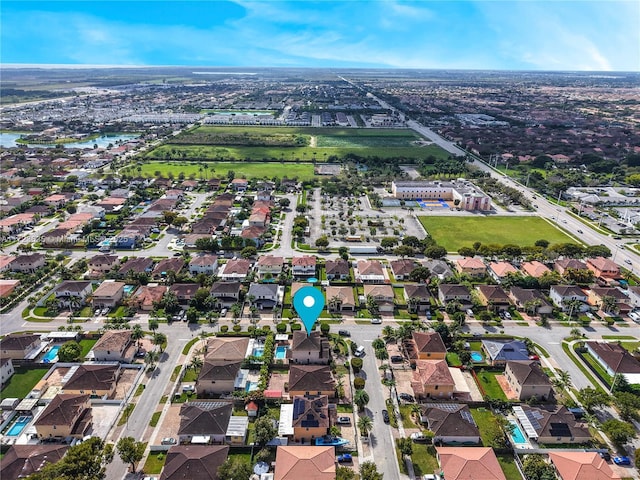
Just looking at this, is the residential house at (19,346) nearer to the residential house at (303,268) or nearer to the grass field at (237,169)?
the residential house at (303,268)

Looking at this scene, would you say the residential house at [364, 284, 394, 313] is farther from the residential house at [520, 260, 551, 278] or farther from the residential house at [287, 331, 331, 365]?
the residential house at [520, 260, 551, 278]

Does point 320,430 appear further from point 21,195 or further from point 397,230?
point 21,195

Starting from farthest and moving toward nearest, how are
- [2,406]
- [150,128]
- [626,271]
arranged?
1. [150,128]
2. [626,271]
3. [2,406]

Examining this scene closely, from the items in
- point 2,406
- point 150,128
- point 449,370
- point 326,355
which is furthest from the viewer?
point 150,128

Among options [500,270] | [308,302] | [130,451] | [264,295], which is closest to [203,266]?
[264,295]

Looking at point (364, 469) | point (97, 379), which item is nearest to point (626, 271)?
point (364, 469)
